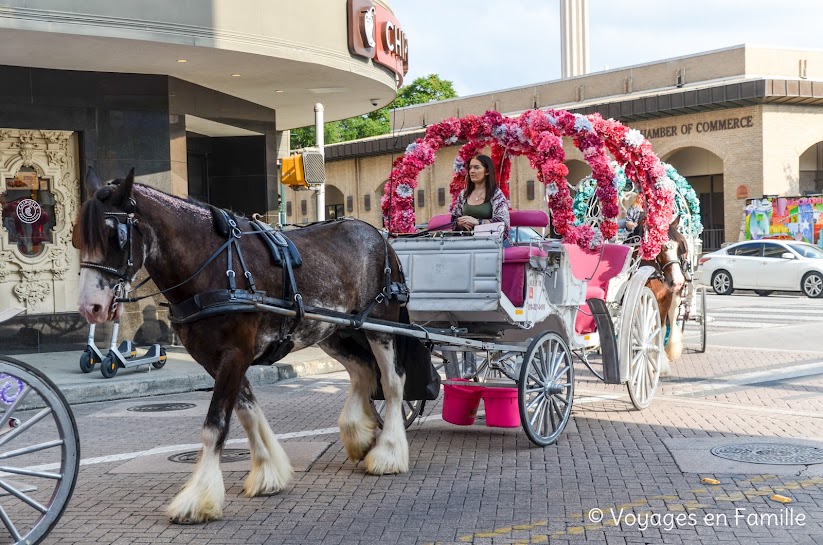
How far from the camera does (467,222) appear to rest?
30.3 ft

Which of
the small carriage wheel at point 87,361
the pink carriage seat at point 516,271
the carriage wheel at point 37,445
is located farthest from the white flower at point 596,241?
the small carriage wheel at point 87,361

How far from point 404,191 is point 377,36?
6419 millimetres

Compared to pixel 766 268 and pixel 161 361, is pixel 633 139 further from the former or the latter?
pixel 766 268

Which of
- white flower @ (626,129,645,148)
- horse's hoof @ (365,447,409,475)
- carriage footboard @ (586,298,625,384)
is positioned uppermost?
white flower @ (626,129,645,148)

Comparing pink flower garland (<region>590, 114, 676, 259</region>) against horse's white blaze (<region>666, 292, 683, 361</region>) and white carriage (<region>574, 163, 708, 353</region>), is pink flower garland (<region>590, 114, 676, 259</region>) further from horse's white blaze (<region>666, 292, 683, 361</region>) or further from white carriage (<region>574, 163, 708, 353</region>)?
white carriage (<region>574, 163, 708, 353</region>)

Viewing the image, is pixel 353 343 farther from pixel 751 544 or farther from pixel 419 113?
pixel 419 113

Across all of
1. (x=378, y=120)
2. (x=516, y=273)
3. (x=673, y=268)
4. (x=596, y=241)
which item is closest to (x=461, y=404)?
(x=516, y=273)

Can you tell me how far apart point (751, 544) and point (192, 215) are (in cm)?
394

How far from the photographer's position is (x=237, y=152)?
19.2m

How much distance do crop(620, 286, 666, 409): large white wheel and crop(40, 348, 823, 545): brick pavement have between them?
0.22 meters

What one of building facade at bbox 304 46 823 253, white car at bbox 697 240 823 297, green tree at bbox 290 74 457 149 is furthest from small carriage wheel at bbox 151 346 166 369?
green tree at bbox 290 74 457 149

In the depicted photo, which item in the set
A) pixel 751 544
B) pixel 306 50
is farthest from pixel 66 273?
pixel 751 544

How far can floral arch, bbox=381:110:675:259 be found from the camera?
9609 millimetres

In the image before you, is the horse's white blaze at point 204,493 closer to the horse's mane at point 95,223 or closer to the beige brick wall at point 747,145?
the horse's mane at point 95,223
